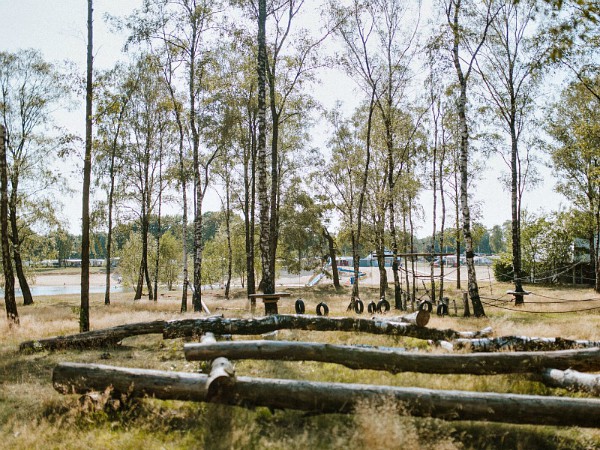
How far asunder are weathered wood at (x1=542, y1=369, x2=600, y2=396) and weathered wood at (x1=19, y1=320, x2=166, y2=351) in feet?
28.8

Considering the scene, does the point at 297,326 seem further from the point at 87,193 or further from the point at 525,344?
the point at 87,193

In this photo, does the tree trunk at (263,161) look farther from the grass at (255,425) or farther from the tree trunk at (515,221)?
the tree trunk at (515,221)

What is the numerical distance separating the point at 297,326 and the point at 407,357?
392cm

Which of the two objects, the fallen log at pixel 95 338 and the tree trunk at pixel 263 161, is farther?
the tree trunk at pixel 263 161

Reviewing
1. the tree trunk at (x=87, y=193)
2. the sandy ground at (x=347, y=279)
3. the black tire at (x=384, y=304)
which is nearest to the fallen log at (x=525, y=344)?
the black tire at (x=384, y=304)

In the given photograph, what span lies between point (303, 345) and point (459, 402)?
2.81m

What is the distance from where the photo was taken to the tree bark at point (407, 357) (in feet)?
22.7

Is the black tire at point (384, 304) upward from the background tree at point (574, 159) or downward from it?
downward

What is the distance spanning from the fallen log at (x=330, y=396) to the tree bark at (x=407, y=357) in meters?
1.20

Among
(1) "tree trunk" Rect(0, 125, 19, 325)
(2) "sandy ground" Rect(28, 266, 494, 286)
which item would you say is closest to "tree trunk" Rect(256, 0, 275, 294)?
(1) "tree trunk" Rect(0, 125, 19, 325)

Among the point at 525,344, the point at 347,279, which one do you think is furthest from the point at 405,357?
the point at 347,279

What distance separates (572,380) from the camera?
676 cm

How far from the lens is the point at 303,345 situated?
7355 mm

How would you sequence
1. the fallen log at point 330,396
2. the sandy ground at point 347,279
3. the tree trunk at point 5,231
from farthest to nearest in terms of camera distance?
the sandy ground at point 347,279 → the tree trunk at point 5,231 → the fallen log at point 330,396
